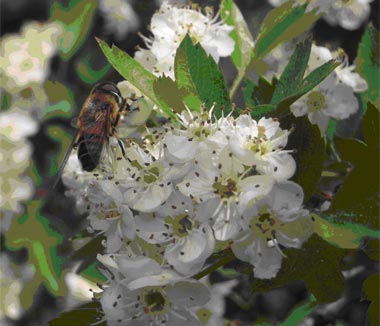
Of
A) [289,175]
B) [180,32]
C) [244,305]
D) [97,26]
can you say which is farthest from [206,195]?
[97,26]

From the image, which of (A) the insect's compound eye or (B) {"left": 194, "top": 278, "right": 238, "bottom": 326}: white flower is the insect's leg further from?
(B) {"left": 194, "top": 278, "right": 238, "bottom": 326}: white flower

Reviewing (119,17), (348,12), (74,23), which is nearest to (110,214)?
(348,12)

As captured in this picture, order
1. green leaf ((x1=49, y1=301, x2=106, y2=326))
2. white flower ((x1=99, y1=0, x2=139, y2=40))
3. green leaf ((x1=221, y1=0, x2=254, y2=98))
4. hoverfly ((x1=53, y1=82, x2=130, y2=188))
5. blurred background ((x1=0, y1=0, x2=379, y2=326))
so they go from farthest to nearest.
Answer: white flower ((x1=99, y1=0, x2=139, y2=40)) → blurred background ((x1=0, y1=0, x2=379, y2=326)) → green leaf ((x1=221, y1=0, x2=254, y2=98)) → hoverfly ((x1=53, y1=82, x2=130, y2=188)) → green leaf ((x1=49, y1=301, x2=106, y2=326))

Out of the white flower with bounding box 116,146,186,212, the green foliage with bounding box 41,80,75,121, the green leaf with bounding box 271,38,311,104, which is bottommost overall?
the green foliage with bounding box 41,80,75,121

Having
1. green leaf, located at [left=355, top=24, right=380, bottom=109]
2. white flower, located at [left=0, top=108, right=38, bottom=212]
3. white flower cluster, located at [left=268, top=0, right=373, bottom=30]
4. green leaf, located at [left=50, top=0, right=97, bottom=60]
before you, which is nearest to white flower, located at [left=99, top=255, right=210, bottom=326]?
green leaf, located at [left=355, top=24, right=380, bottom=109]

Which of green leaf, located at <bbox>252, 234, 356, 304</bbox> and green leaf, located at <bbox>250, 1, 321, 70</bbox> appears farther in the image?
green leaf, located at <bbox>250, 1, 321, 70</bbox>


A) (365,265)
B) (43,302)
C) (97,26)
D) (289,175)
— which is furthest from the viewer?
(97,26)

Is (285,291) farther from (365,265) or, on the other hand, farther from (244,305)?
(365,265)
